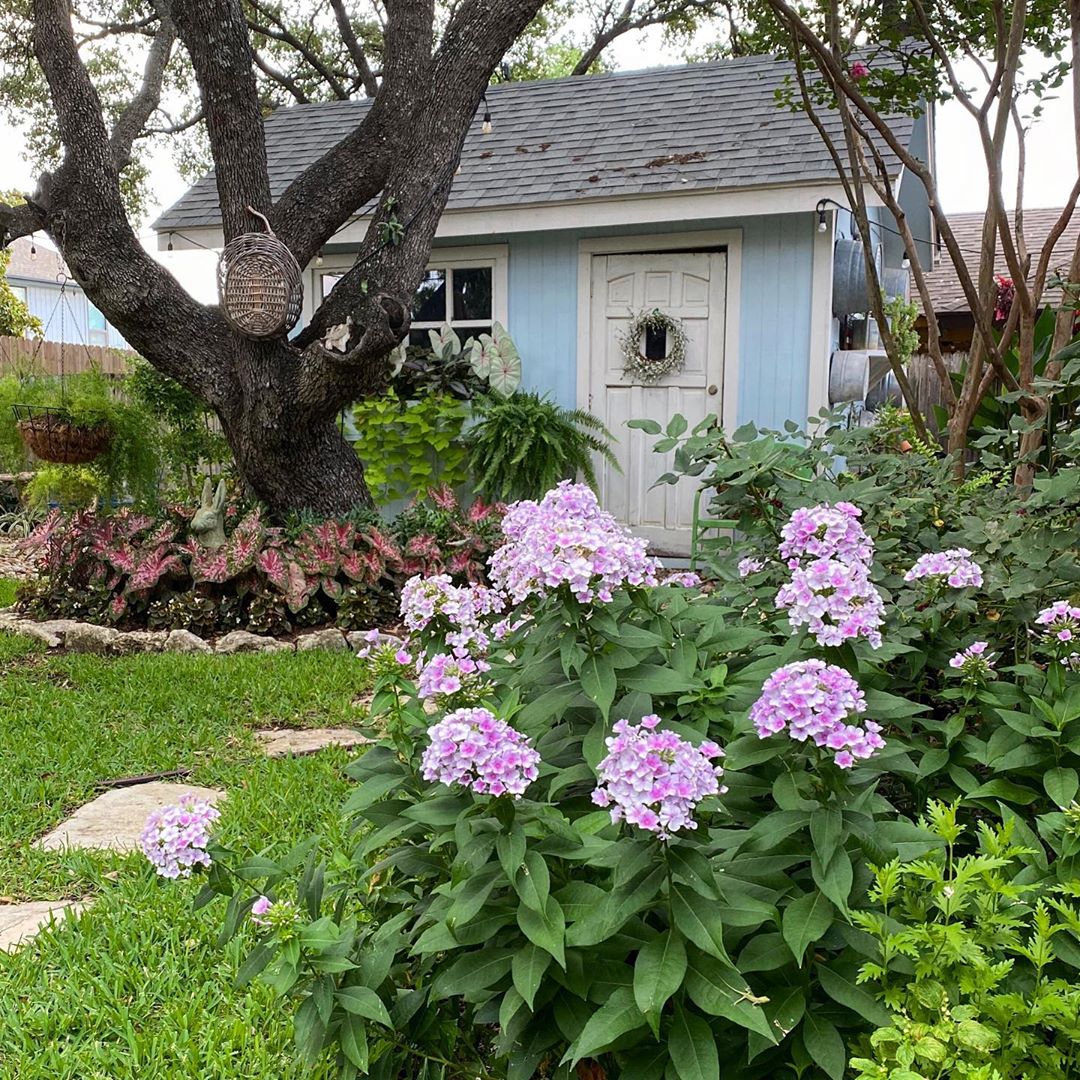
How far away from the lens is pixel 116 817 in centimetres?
314

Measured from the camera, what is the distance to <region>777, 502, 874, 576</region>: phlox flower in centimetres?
162

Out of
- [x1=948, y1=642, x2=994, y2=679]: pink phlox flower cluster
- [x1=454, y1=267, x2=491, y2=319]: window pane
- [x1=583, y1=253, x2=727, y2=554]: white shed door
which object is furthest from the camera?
[x1=454, y1=267, x2=491, y2=319]: window pane

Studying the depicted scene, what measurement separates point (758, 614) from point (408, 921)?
3.34 feet

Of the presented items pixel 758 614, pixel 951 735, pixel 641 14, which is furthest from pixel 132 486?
pixel 641 14

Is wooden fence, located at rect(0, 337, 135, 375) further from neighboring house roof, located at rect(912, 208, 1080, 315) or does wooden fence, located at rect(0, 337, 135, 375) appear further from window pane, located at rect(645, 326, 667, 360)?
neighboring house roof, located at rect(912, 208, 1080, 315)

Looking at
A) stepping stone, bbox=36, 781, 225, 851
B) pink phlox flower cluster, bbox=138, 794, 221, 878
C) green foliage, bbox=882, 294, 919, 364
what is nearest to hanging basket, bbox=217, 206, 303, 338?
stepping stone, bbox=36, 781, 225, 851

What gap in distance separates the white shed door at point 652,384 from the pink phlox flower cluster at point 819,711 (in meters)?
6.15

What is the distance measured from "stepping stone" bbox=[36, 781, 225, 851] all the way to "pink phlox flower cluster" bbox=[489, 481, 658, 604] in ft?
5.97

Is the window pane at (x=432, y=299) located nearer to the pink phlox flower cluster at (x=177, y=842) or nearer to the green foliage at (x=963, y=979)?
the pink phlox flower cluster at (x=177, y=842)

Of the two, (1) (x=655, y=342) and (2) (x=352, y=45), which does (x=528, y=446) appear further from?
(2) (x=352, y=45)

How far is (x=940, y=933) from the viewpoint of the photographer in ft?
4.22

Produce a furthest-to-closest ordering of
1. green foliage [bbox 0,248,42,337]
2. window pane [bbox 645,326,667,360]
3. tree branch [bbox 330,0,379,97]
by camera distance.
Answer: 1. green foliage [bbox 0,248,42,337]
2. tree branch [bbox 330,0,379,97]
3. window pane [bbox 645,326,667,360]

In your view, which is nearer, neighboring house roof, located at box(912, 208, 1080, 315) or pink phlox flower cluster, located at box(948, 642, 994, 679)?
pink phlox flower cluster, located at box(948, 642, 994, 679)

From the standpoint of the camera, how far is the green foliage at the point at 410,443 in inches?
302
